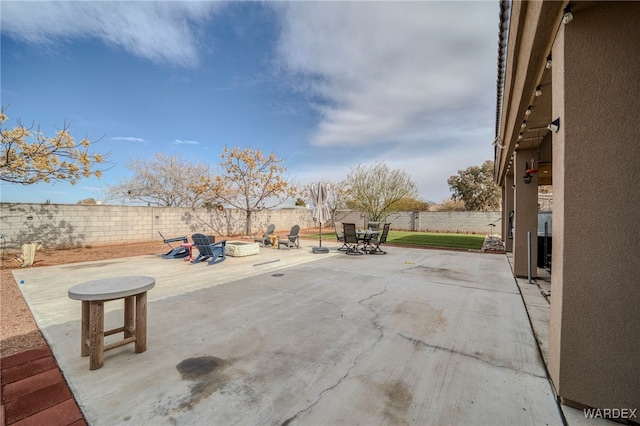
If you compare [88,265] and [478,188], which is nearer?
[88,265]

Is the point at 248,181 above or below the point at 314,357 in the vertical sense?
above

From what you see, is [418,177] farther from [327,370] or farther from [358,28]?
[327,370]

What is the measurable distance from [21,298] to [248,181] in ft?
41.7

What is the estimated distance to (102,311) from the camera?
2338 millimetres

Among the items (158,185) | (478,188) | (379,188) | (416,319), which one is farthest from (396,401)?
(478,188)

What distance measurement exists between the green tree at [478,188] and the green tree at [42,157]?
2859cm

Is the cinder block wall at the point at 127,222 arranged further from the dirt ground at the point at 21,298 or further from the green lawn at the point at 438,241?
the green lawn at the point at 438,241

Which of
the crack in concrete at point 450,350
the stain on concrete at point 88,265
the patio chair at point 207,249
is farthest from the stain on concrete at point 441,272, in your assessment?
the stain on concrete at point 88,265

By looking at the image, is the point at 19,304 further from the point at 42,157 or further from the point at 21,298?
the point at 42,157

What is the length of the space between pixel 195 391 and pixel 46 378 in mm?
1399

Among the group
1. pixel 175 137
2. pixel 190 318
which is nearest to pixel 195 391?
pixel 190 318

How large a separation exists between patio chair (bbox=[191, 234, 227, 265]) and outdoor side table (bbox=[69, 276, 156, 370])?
4.74m

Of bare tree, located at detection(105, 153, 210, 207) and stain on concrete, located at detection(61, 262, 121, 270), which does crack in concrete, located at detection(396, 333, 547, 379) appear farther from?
bare tree, located at detection(105, 153, 210, 207)

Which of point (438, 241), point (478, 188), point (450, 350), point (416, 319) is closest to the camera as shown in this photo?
point (450, 350)
